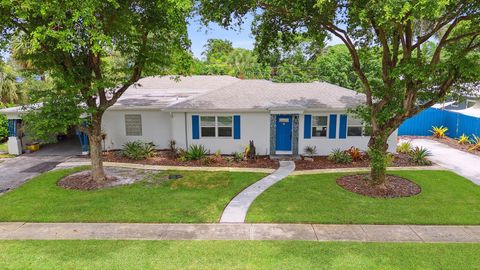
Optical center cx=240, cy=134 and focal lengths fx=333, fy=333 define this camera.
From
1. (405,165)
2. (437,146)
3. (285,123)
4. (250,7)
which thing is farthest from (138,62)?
(437,146)

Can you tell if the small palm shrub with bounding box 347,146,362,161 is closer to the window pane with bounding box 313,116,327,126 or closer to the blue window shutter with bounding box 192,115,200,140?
the window pane with bounding box 313,116,327,126

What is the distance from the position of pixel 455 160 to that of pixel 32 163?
20752 mm

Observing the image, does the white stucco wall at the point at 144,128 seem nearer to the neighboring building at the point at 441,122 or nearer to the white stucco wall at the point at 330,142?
the white stucco wall at the point at 330,142

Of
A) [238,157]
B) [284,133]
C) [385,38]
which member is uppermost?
[385,38]

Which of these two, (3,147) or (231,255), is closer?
(231,255)

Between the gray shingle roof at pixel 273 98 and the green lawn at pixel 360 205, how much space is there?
4.91 m

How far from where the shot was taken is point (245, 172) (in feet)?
47.1

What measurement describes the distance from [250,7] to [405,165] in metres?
10.3

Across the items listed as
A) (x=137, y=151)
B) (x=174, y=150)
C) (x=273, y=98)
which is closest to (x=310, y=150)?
(x=273, y=98)

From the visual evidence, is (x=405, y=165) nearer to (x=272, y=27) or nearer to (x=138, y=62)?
(x=272, y=27)

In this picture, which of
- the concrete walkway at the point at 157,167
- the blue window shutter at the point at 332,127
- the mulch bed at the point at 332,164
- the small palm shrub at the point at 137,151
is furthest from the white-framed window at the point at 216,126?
the blue window shutter at the point at 332,127

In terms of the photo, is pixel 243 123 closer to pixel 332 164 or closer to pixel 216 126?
pixel 216 126

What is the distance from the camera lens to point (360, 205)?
10578 millimetres

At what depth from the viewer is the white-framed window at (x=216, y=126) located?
669 inches
